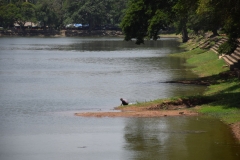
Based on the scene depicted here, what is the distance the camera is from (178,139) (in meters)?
18.8

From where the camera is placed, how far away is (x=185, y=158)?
54.1 ft

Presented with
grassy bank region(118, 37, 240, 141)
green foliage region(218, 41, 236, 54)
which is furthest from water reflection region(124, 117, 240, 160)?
green foliage region(218, 41, 236, 54)

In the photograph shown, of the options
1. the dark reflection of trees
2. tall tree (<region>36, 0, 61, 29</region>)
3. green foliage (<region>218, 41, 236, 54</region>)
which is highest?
green foliage (<region>218, 41, 236, 54</region>)

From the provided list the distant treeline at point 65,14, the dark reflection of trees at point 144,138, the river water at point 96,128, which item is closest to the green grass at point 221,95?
the river water at point 96,128

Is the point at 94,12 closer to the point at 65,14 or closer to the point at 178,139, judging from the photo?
the point at 65,14

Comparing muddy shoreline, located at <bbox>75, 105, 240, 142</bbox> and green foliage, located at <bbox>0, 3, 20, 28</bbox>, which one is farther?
green foliage, located at <bbox>0, 3, 20, 28</bbox>

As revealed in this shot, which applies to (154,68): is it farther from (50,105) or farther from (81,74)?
(50,105)

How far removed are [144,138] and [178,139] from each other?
3.48 feet

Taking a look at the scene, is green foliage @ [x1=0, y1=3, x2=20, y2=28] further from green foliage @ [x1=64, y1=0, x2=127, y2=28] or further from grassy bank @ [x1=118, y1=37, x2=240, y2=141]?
grassy bank @ [x1=118, y1=37, x2=240, y2=141]

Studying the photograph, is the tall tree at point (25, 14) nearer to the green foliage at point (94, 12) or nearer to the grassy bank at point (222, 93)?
the green foliage at point (94, 12)

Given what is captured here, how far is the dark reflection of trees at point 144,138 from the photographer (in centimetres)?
1708

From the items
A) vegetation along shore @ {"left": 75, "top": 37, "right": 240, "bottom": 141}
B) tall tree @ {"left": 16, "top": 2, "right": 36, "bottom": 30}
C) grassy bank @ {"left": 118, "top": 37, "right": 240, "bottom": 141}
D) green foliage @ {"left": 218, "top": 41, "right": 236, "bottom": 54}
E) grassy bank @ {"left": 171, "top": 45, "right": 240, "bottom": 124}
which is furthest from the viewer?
tall tree @ {"left": 16, "top": 2, "right": 36, "bottom": 30}

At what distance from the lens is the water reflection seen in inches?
666

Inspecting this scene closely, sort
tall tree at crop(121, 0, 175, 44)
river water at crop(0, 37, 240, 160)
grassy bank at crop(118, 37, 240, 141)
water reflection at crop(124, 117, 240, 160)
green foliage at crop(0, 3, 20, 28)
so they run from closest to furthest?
water reflection at crop(124, 117, 240, 160)
river water at crop(0, 37, 240, 160)
grassy bank at crop(118, 37, 240, 141)
tall tree at crop(121, 0, 175, 44)
green foliage at crop(0, 3, 20, 28)
